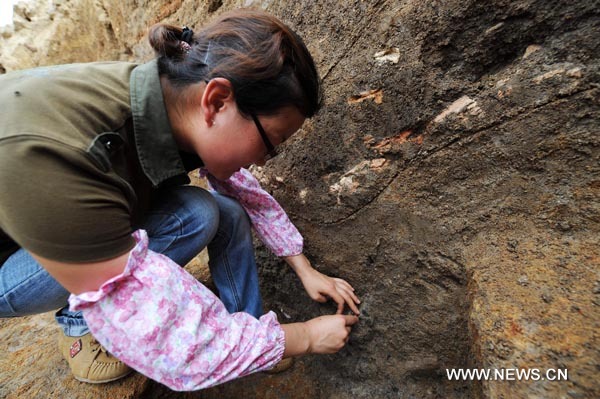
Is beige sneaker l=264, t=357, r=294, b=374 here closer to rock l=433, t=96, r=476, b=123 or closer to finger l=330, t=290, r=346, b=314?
finger l=330, t=290, r=346, b=314

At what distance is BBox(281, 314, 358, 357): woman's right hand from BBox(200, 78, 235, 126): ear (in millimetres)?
485

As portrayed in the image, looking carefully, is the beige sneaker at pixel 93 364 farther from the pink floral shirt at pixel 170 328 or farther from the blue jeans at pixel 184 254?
the pink floral shirt at pixel 170 328

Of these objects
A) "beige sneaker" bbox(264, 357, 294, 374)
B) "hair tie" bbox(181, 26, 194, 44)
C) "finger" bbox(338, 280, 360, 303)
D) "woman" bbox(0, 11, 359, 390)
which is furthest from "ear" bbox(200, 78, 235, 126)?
"beige sneaker" bbox(264, 357, 294, 374)

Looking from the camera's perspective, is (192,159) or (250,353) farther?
(192,159)

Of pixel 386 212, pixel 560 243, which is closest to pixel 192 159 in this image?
pixel 386 212

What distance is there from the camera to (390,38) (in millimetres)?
818

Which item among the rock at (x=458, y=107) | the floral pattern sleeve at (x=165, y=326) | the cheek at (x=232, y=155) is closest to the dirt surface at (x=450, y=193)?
the rock at (x=458, y=107)

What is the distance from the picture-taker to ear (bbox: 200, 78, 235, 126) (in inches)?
23.6

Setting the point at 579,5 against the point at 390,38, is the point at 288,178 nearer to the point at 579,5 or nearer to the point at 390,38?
the point at 390,38

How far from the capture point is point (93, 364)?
0.90 metres

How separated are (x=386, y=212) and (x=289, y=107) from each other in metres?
0.43

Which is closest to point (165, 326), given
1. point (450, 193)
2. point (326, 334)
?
point (326, 334)

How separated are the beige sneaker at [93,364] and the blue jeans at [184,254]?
4cm

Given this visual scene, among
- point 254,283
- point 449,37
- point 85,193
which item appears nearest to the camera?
point 85,193
